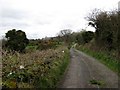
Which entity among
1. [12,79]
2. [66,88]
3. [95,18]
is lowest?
[66,88]

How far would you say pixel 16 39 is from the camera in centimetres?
4769

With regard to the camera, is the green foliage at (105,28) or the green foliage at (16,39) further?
the green foliage at (16,39)

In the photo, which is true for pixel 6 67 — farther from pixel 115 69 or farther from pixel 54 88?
pixel 115 69

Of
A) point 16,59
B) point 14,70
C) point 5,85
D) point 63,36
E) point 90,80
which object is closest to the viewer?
point 5,85

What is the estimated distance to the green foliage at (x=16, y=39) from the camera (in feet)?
147

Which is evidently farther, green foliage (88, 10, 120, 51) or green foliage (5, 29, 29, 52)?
green foliage (5, 29, 29, 52)

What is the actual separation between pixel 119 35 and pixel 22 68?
1789 centimetres

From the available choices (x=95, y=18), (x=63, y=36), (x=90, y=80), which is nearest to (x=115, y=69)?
(x=90, y=80)

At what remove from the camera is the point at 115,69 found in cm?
2456

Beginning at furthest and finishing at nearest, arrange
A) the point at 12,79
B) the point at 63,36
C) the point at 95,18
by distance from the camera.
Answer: the point at 63,36
the point at 95,18
the point at 12,79

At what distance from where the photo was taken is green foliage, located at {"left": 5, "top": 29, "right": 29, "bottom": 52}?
4473 centimetres

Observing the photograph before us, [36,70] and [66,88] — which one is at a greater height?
[36,70]

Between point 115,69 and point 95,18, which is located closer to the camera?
point 115,69

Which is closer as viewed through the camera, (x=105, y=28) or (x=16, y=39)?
(x=105, y=28)
